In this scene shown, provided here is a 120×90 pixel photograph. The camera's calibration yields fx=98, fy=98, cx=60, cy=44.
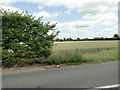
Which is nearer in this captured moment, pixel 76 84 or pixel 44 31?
pixel 76 84

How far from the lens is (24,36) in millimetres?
6203

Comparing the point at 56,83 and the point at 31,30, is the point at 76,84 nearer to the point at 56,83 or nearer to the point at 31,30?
the point at 56,83

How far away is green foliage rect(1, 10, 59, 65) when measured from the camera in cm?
602

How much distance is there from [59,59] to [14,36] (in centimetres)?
325

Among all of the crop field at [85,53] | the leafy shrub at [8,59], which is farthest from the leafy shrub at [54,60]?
the leafy shrub at [8,59]

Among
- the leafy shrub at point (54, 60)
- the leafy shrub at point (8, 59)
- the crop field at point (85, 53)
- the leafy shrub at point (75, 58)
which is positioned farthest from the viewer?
the crop field at point (85, 53)

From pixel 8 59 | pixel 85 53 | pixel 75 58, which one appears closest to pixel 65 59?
pixel 75 58

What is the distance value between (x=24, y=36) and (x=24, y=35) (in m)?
0.07

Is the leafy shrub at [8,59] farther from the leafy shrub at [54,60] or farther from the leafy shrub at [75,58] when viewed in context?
the leafy shrub at [75,58]

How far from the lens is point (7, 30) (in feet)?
19.3

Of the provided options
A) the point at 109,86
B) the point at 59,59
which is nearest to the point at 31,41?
the point at 59,59

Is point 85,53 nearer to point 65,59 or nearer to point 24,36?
point 65,59

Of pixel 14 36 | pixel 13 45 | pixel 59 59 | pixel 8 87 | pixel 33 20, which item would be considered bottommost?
pixel 8 87

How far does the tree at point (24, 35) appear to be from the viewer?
602 cm
